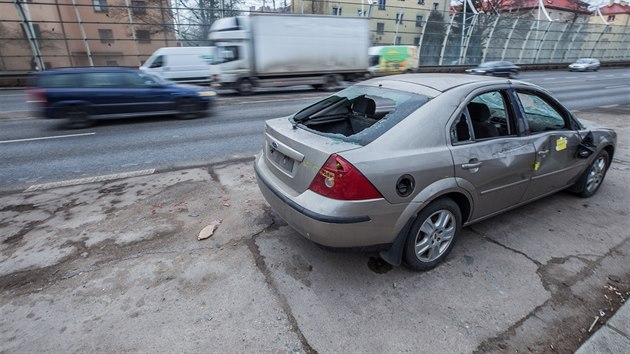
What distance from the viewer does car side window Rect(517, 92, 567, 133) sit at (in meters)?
3.76

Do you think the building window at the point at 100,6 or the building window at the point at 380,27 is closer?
the building window at the point at 100,6

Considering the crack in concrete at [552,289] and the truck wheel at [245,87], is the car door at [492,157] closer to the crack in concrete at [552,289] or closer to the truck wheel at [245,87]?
the crack in concrete at [552,289]

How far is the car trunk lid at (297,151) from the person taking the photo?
105 inches

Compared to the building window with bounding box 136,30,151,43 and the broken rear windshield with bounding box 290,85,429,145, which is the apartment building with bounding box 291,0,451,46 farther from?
the broken rear windshield with bounding box 290,85,429,145

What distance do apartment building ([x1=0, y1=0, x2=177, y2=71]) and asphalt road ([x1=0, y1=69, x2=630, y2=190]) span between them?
400 inches

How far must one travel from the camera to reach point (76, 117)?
8.77m

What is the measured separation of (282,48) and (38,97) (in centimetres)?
959

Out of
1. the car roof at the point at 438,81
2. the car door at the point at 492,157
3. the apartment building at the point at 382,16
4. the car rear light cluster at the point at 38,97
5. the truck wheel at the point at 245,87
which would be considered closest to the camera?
the car door at the point at 492,157

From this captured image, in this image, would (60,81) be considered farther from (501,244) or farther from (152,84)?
(501,244)

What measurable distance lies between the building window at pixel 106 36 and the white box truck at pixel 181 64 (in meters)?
4.80

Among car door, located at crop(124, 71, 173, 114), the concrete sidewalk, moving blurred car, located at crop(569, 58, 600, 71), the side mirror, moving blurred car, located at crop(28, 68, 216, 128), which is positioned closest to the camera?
the concrete sidewalk

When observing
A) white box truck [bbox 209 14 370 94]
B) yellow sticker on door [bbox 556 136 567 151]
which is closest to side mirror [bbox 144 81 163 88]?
white box truck [bbox 209 14 370 94]

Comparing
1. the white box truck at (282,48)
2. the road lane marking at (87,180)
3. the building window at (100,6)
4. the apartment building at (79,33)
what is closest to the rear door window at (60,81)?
the road lane marking at (87,180)

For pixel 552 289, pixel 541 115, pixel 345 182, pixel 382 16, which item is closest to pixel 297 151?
pixel 345 182
